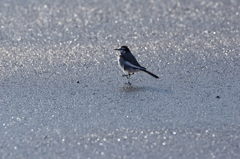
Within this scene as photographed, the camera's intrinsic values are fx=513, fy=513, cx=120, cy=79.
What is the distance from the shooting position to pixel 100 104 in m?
6.79

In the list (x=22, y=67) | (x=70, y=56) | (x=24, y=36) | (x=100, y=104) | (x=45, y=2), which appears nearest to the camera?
(x=100, y=104)

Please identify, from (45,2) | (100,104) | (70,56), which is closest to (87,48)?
(70,56)

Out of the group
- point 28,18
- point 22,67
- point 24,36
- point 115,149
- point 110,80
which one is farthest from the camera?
point 28,18

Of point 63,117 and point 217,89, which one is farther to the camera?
point 217,89

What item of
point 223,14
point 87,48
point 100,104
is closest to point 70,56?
point 87,48

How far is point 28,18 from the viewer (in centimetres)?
1291

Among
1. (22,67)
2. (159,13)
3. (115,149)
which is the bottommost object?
(115,149)

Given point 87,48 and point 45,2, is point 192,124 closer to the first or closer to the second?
point 87,48

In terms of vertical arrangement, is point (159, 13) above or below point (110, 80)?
above

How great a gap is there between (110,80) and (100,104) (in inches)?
50.5

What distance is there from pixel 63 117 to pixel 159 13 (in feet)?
25.2

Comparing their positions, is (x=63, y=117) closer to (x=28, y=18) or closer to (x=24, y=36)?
(x=24, y=36)

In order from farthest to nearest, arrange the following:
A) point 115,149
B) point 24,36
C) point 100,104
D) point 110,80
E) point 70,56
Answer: point 24,36, point 70,56, point 110,80, point 100,104, point 115,149

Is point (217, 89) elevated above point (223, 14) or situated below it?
below
